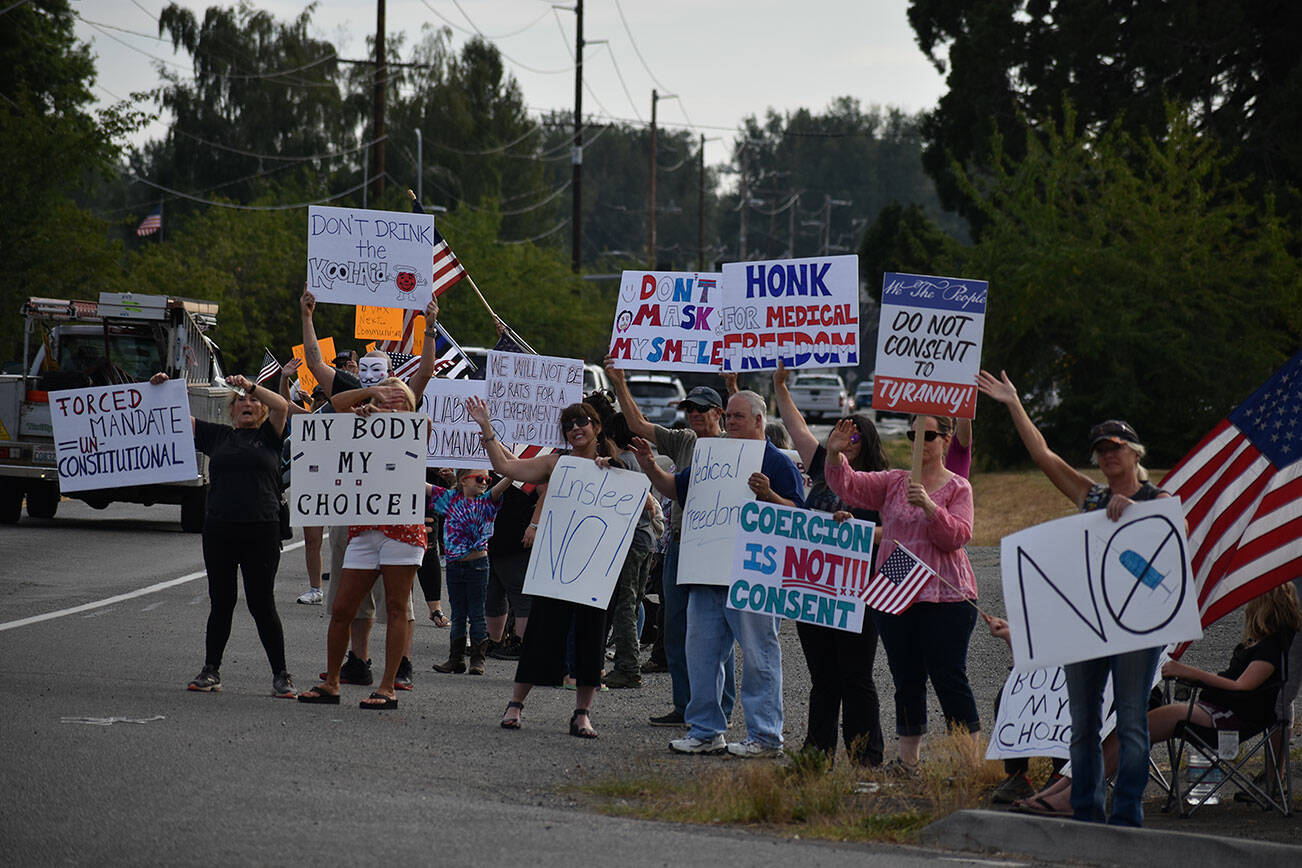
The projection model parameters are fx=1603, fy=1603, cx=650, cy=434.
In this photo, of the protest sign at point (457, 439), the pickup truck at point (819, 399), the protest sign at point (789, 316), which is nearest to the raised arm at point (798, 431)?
the protest sign at point (789, 316)

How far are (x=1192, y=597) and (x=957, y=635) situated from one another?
1.39 metres

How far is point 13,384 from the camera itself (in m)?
19.7

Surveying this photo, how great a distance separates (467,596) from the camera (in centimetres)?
1109

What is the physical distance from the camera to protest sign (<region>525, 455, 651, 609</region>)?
8.75 meters

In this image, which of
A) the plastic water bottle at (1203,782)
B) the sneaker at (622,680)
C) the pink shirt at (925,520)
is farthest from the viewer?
the sneaker at (622,680)

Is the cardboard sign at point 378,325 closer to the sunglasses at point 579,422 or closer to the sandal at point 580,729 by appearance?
the sunglasses at point 579,422

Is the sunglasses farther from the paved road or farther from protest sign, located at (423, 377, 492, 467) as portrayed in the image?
protest sign, located at (423, 377, 492, 467)

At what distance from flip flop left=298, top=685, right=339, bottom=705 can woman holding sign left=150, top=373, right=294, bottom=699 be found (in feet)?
0.48

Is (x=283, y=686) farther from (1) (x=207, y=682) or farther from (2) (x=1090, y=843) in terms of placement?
(2) (x=1090, y=843)

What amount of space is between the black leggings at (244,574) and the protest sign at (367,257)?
3.21 m

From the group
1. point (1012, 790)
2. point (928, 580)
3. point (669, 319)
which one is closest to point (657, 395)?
point (669, 319)

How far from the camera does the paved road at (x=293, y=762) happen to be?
Answer: 6.05 m

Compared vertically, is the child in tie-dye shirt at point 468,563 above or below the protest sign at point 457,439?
below

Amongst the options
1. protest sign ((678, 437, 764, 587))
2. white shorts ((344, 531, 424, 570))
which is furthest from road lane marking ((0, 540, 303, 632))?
protest sign ((678, 437, 764, 587))
